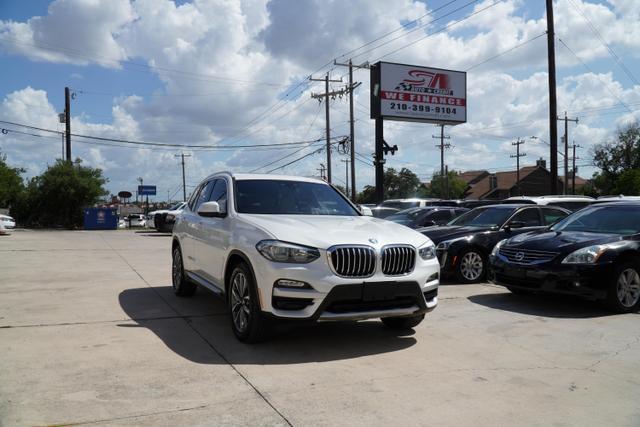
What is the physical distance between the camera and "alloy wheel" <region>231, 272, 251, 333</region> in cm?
520

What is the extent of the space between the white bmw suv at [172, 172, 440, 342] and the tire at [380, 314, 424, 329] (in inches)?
0.4

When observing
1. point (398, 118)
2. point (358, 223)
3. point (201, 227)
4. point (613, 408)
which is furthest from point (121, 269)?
point (398, 118)

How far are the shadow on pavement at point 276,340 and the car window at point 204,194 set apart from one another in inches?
58.1

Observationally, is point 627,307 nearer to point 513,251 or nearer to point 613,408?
point 513,251

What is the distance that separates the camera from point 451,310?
23.6ft

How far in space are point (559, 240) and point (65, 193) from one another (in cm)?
3445

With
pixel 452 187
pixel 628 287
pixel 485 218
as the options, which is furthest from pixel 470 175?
pixel 628 287

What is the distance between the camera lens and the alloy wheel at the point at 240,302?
5.20 m

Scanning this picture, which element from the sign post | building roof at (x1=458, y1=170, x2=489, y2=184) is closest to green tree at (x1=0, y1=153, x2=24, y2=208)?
the sign post

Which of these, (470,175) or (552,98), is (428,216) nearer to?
(552,98)

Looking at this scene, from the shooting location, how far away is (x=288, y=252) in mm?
4840

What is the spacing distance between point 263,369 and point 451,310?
11.5 feet

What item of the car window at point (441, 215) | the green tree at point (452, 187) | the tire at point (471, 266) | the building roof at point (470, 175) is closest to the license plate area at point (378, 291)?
the tire at point (471, 266)

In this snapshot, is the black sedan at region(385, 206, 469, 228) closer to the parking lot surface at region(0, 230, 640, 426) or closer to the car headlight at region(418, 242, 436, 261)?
the parking lot surface at region(0, 230, 640, 426)
